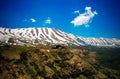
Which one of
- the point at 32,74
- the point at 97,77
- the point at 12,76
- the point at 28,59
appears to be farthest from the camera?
the point at 97,77

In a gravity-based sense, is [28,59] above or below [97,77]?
above

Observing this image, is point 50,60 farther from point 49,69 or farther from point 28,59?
point 28,59

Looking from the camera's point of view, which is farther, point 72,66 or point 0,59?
point 72,66

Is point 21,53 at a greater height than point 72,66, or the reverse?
point 21,53

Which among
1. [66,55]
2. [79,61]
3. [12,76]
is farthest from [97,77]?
[12,76]

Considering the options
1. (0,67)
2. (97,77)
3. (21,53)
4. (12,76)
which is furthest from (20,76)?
(97,77)

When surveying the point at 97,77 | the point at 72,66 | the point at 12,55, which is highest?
the point at 12,55

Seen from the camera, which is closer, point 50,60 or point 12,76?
point 12,76

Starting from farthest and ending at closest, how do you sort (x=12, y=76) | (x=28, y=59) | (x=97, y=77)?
(x=97, y=77) < (x=28, y=59) < (x=12, y=76)

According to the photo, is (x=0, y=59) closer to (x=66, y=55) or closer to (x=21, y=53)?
(x=21, y=53)
